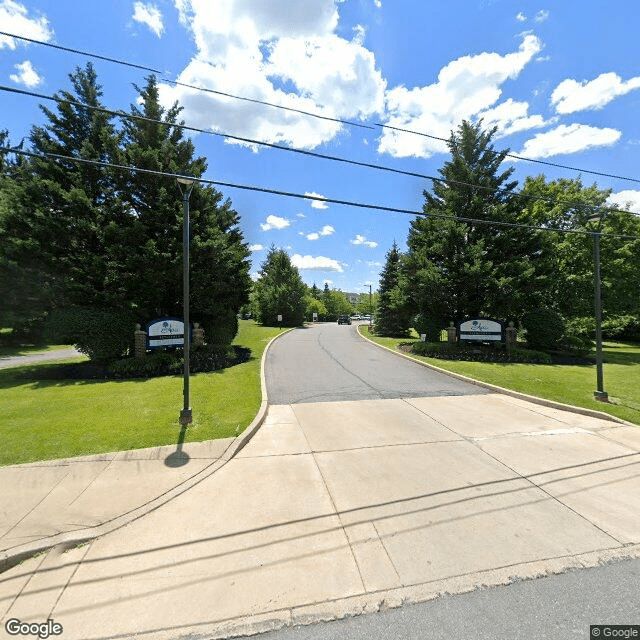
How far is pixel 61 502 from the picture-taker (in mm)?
4469

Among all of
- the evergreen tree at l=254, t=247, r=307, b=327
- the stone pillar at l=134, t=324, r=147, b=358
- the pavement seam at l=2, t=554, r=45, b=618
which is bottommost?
the pavement seam at l=2, t=554, r=45, b=618

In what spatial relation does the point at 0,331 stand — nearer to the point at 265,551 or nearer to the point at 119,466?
the point at 119,466

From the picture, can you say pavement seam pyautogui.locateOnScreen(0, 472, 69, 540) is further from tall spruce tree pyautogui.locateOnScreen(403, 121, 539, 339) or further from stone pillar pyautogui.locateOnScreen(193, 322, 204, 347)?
tall spruce tree pyautogui.locateOnScreen(403, 121, 539, 339)

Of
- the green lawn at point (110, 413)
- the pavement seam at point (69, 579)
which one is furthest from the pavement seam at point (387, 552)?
the green lawn at point (110, 413)

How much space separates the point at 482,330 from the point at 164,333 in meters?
15.7

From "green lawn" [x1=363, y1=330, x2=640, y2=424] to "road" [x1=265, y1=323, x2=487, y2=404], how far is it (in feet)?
4.54

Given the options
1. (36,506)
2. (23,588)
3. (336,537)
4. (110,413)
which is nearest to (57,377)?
(110,413)

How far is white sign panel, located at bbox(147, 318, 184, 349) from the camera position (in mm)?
13367

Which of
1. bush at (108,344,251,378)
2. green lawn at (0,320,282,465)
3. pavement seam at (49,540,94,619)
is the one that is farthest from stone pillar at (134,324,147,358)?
pavement seam at (49,540,94,619)

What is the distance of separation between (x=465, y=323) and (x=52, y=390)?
18.1 metres

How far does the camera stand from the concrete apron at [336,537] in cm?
300

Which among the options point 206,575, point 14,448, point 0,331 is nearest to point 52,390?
point 14,448

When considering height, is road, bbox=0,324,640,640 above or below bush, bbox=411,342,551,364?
below

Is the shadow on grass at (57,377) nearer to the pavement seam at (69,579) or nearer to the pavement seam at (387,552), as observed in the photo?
the pavement seam at (69,579)
